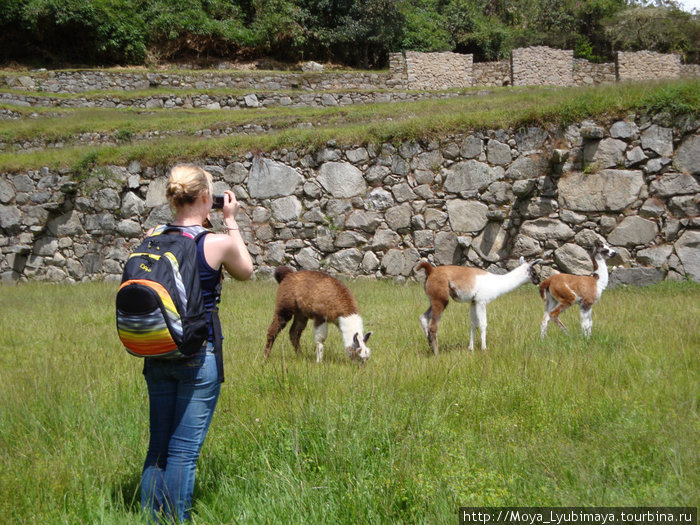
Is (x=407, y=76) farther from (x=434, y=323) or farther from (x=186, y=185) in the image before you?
(x=186, y=185)

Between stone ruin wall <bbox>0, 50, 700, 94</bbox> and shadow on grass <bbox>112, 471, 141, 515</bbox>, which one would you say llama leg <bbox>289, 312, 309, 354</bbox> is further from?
stone ruin wall <bbox>0, 50, 700, 94</bbox>

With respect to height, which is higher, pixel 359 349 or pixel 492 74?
pixel 492 74

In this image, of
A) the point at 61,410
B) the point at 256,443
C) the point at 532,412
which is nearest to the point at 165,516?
the point at 256,443

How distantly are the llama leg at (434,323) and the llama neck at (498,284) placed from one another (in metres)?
0.53

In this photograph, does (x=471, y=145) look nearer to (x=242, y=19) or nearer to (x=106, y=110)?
(x=106, y=110)

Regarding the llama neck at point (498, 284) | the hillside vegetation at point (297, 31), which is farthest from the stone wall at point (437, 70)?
the llama neck at point (498, 284)

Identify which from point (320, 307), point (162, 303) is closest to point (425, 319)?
point (320, 307)

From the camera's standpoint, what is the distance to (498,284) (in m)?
6.75

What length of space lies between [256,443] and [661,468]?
2570mm

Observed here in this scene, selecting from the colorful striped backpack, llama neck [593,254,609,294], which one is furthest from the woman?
llama neck [593,254,609,294]

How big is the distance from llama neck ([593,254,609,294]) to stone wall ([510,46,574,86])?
78.7ft

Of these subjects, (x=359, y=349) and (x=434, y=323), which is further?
(x=434, y=323)

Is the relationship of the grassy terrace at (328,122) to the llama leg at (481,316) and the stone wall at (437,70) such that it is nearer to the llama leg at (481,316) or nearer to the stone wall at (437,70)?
the llama leg at (481,316)

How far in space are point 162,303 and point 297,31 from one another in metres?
32.0
